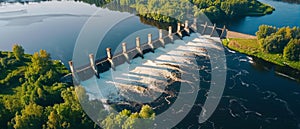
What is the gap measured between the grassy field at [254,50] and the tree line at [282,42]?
654 millimetres

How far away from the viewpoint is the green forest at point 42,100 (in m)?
21.3

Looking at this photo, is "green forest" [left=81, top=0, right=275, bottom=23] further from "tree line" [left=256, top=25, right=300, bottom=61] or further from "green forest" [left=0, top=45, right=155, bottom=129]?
"green forest" [left=0, top=45, right=155, bottom=129]

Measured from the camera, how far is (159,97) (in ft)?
95.6

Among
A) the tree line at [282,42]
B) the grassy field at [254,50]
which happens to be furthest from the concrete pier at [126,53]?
the tree line at [282,42]

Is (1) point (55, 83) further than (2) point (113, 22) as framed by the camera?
No

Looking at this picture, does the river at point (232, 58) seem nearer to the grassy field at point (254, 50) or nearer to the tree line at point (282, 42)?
the grassy field at point (254, 50)

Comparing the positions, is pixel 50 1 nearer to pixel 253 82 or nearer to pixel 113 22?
pixel 113 22

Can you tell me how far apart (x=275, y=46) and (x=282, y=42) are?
106 cm

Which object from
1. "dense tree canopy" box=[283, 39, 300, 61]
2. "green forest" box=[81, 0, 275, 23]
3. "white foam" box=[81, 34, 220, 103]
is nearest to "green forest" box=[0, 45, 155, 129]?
"white foam" box=[81, 34, 220, 103]

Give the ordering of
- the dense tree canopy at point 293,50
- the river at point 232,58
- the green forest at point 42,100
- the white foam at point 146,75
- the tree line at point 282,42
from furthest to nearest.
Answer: the tree line at point 282,42 → the dense tree canopy at point 293,50 → the white foam at point 146,75 → the river at point 232,58 → the green forest at point 42,100

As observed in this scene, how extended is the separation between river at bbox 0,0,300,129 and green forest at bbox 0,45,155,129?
5071mm

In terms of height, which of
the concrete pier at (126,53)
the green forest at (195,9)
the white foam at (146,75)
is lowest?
the white foam at (146,75)

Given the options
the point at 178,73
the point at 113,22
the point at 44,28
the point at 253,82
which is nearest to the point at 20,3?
the point at 44,28

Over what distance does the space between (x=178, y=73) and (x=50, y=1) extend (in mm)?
50115
